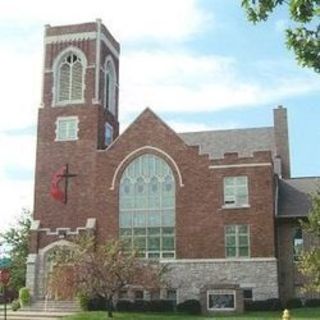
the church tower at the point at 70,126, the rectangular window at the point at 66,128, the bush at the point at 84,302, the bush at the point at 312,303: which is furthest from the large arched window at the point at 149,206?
the bush at the point at 312,303

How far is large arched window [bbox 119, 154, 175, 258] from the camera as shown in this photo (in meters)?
39.3

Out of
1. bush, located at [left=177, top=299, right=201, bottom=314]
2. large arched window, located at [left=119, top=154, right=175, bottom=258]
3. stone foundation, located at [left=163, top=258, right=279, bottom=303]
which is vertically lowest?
bush, located at [left=177, top=299, right=201, bottom=314]

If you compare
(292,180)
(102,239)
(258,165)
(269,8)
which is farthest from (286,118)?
(269,8)

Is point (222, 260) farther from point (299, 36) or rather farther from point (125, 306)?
point (299, 36)

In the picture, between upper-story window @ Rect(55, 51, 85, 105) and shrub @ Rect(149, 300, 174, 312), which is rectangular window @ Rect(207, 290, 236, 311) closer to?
shrub @ Rect(149, 300, 174, 312)

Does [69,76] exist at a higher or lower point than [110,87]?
higher

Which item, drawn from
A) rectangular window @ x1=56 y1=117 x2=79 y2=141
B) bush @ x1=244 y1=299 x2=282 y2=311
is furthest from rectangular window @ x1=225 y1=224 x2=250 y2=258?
rectangular window @ x1=56 y1=117 x2=79 y2=141

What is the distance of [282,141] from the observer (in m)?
47.9

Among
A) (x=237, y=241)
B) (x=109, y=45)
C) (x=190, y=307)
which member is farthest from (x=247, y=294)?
(x=109, y=45)

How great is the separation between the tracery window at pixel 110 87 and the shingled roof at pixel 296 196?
12.7 metres

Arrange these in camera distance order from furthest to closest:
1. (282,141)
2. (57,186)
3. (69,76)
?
Answer: 1. (282,141)
2. (69,76)
3. (57,186)

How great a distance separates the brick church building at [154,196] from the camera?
38000 millimetres

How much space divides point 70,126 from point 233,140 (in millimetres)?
12064

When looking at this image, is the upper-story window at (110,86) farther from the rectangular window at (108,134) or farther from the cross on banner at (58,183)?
the cross on banner at (58,183)
